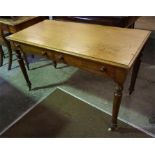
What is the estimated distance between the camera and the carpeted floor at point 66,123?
1.50 m

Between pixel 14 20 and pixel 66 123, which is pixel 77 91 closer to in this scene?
pixel 66 123

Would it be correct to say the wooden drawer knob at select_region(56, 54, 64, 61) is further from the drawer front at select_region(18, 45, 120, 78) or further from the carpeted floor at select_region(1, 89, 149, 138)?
the carpeted floor at select_region(1, 89, 149, 138)

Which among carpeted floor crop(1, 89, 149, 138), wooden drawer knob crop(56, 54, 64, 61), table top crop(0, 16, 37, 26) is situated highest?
table top crop(0, 16, 37, 26)

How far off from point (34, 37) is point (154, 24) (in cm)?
276

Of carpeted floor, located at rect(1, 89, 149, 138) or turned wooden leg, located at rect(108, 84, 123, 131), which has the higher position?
turned wooden leg, located at rect(108, 84, 123, 131)

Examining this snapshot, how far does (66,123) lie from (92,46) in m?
0.73

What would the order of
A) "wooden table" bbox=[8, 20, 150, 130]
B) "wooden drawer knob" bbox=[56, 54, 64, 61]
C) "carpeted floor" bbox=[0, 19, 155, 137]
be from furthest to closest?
"carpeted floor" bbox=[0, 19, 155, 137]
"wooden drawer knob" bbox=[56, 54, 64, 61]
"wooden table" bbox=[8, 20, 150, 130]

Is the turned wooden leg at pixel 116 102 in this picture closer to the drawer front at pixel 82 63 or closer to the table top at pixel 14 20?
the drawer front at pixel 82 63

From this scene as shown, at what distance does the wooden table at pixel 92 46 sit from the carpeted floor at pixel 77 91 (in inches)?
10.4

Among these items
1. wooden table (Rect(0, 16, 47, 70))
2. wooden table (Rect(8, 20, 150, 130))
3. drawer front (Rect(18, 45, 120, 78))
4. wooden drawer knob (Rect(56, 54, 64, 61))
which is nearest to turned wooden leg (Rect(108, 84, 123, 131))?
wooden table (Rect(8, 20, 150, 130))

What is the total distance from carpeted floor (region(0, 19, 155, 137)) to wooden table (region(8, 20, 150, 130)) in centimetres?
27

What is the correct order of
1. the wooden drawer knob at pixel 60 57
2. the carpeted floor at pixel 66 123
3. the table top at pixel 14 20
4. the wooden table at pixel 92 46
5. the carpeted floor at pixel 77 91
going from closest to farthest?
the wooden table at pixel 92 46 → the wooden drawer knob at pixel 60 57 → the carpeted floor at pixel 66 123 → the carpeted floor at pixel 77 91 → the table top at pixel 14 20

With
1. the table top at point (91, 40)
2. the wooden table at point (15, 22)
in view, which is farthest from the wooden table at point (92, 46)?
the wooden table at point (15, 22)

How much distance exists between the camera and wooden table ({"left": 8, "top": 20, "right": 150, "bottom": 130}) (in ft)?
3.84
